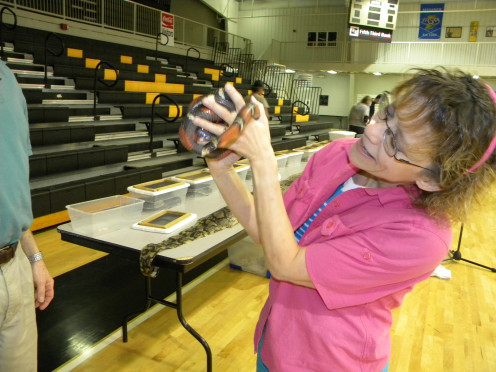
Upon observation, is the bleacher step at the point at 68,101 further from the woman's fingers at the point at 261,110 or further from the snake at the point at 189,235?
the woman's fingers at the point at 261,110

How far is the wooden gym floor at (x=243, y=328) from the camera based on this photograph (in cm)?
219

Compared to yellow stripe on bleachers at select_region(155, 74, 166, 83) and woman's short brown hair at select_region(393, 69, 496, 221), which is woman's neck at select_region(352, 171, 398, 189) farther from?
yellow stripe on bleachers at select_region(155, 74, 166, 83)

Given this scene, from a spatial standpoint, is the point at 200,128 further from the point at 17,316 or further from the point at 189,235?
the point at 189,235

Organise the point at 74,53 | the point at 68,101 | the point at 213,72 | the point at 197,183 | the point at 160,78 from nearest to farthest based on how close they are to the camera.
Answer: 1. the point at 197,183
2. the point at 68,101
3. the point at 74,53
4. the point at 160,78
5. the point at 213,72

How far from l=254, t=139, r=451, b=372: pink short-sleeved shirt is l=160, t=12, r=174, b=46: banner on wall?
11059mm

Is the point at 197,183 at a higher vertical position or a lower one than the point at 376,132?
lower

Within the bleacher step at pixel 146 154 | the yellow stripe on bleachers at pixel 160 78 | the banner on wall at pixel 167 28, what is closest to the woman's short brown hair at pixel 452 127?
the bleacher step at pixel 146 154

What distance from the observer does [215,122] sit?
717 mm

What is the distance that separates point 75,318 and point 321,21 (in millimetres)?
15180

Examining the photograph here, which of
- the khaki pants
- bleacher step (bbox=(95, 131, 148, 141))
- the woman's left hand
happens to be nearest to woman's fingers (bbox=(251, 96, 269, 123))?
the woman's left hand

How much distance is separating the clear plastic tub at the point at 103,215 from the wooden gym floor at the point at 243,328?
0.75 metres

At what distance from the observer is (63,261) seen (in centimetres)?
305

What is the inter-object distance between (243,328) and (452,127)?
2.09 meters

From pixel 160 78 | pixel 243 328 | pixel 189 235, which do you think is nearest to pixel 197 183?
pixel 189 235
